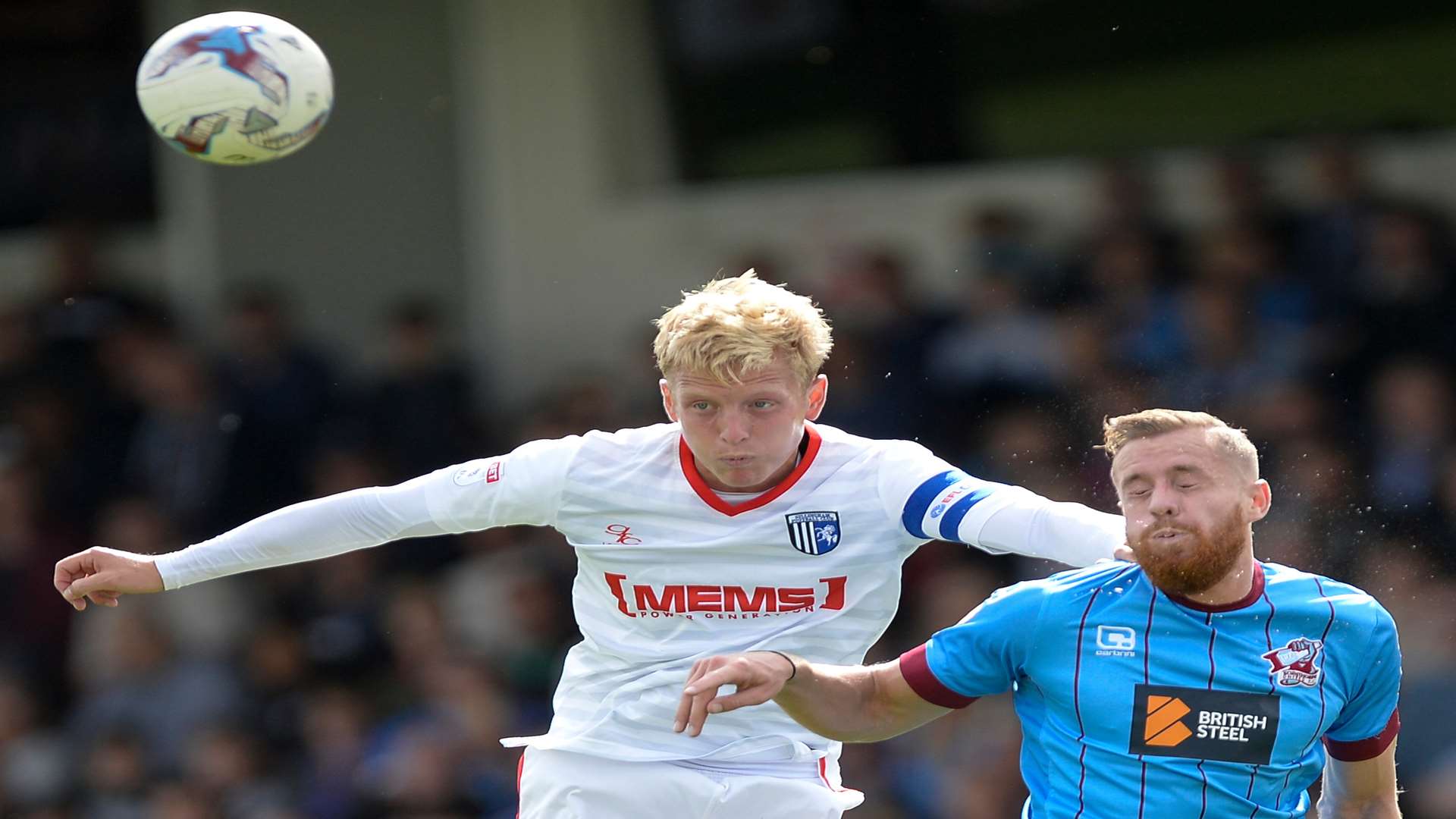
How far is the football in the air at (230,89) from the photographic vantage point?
509 centimetres

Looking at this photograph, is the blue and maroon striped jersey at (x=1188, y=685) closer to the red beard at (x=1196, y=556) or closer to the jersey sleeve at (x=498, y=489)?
the red beard at (x=1196, y=556)

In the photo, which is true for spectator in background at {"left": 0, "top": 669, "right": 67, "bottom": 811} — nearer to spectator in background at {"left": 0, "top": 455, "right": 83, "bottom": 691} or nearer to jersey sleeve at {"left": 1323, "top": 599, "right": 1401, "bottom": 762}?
spectator in background at {"left": 0, "top": 455, "right": 83, "bottom": 691}

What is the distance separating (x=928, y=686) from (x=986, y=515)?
41cm

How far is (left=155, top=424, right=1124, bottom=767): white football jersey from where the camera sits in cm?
411

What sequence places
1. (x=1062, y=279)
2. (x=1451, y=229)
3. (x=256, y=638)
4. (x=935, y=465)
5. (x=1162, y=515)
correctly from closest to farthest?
(x=1162, y=515), (x=935, y=465), (x=1451, y=229), (x=1062, y=279), (x=256, y=638)

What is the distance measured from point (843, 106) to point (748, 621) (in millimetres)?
5934

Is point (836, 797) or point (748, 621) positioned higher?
point (748, 621)

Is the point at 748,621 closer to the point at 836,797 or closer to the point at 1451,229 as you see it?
the point at 836,797

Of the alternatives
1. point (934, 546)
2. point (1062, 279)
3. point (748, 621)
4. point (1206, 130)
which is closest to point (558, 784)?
point (748, 621)

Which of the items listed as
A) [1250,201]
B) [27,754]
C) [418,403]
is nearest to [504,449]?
[418,403]

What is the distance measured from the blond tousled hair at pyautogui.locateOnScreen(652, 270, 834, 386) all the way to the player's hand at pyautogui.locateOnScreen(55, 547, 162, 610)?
4.13 ft

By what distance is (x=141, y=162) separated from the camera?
1079 cm

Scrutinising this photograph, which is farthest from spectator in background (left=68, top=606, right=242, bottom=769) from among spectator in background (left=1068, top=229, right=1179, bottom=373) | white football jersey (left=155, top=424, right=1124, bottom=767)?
white football jersey (left=155, top=424, right=1124, bottom=767)

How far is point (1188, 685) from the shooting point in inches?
138
